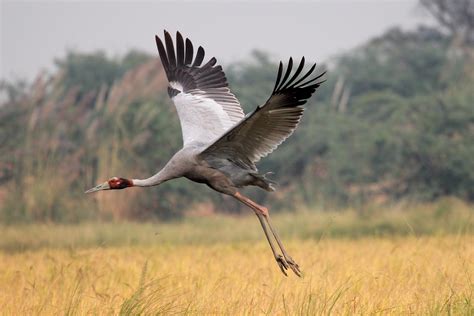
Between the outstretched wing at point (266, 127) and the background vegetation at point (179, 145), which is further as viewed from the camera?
the background vegetation at point (179, 145)

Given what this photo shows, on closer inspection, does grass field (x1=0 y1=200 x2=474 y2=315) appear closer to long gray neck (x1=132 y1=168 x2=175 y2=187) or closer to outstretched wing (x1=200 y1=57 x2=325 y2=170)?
long gray neck (x1=132 y1=168 x2=175 y2=187)

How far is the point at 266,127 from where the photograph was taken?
6.82 m

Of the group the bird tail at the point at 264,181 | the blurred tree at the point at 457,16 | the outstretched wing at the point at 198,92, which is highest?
the blurred tree at the point at 457,16

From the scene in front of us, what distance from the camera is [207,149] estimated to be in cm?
700

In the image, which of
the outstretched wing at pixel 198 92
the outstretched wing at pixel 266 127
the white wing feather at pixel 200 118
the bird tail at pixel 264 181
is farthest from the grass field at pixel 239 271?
the outstretched wing at pixel 198 92

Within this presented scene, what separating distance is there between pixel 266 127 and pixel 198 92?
5.77 ft

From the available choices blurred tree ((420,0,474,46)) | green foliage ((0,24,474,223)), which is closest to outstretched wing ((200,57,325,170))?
green foliage ((0,24,474,223))

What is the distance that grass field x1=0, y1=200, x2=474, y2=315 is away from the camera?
5.34 metres

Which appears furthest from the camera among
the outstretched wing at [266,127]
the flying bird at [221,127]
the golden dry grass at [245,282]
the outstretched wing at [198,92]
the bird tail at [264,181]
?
the outstretched wing at [198,92]

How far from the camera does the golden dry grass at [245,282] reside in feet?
17.2

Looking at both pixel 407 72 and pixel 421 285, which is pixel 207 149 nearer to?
pixel 421 285

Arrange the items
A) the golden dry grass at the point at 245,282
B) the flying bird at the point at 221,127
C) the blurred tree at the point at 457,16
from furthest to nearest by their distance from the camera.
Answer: the blurred tree at the point at 457,16, the flying bird at the point at 221,127, the golden dry grass at the point at 245,282

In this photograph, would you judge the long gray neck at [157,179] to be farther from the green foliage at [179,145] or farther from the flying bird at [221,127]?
the green foliage at [179,145]

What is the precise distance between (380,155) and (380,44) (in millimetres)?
13463
